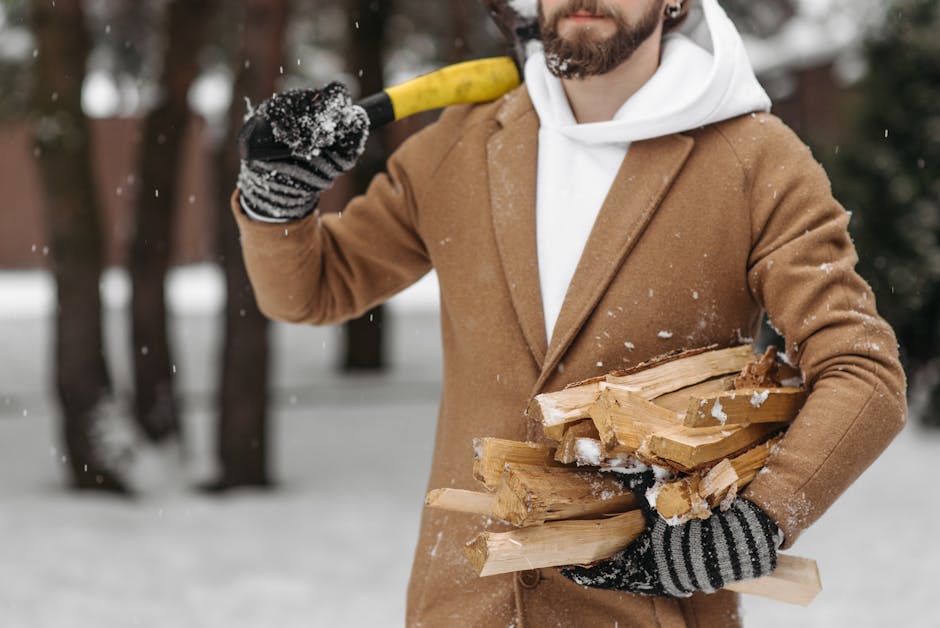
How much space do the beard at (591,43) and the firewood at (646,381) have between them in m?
0.52

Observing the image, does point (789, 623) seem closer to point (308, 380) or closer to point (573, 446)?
point (573, 446)

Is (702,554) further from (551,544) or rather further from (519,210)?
(519,210)

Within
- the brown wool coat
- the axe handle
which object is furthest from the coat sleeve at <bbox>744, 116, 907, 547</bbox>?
the axe handle

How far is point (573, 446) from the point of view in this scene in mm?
1822

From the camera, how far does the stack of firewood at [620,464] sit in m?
1.76

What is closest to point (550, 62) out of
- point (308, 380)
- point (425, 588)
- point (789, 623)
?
point (425, 588)

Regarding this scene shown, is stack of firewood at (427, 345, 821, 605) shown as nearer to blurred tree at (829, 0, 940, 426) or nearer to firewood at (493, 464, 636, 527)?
firewood at (493, 464, 636, 527)

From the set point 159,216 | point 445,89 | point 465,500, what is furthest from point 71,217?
point 465,500

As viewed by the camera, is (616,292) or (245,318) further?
(245,318)

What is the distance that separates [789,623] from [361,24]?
260 inches

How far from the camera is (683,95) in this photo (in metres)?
2.08

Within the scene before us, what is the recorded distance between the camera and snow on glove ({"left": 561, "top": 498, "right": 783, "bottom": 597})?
1765 mm

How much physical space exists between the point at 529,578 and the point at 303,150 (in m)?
0.83

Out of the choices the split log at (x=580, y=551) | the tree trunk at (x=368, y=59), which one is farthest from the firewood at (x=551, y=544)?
the tree trunk at (x=368, y=59)
